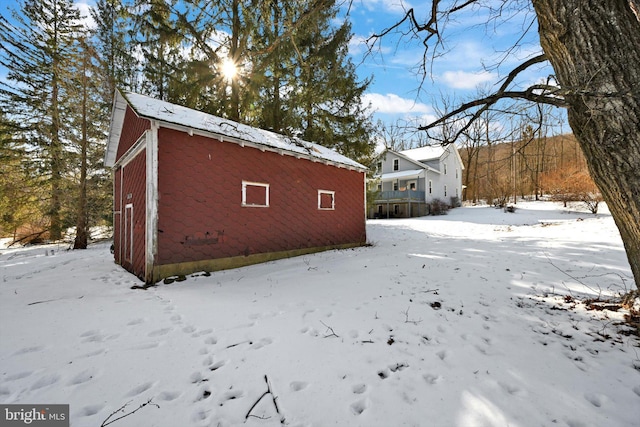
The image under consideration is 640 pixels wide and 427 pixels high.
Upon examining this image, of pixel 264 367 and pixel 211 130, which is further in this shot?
pixel 211 130

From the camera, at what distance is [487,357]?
2510 millimetres

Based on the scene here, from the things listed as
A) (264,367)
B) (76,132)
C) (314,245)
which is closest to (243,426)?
(264,367)

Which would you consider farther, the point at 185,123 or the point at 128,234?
the point at 128,234

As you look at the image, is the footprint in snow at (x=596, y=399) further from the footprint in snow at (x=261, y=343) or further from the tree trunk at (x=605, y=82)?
the footprint in snow at (x=261, y=343)

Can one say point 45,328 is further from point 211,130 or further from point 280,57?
point 280,57

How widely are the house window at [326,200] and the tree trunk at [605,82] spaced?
7021 mm

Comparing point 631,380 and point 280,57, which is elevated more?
point 280,57

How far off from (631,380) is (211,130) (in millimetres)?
7508

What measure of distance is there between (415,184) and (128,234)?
2390 centimetres

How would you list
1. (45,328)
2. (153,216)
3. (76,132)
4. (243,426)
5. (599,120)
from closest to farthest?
(243,426), (599,120), (45,328), (153,216), (76,132)

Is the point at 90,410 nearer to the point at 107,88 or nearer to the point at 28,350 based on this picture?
the point at 28,350

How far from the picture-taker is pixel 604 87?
2102mm

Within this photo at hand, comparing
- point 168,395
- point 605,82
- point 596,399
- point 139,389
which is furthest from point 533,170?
point 139,389

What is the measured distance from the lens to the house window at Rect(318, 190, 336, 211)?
29.6ft
